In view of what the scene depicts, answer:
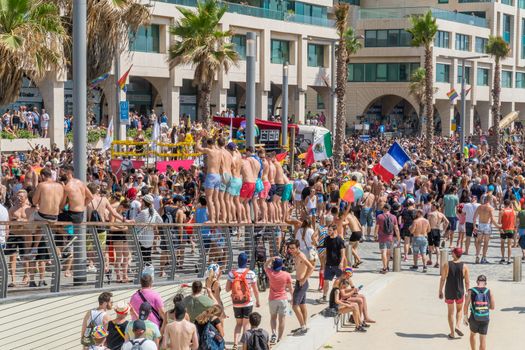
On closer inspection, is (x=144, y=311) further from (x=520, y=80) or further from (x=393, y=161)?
(x=520, y=80)

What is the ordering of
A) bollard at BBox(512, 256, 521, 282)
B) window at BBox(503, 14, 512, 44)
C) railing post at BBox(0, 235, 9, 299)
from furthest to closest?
window at BBox(503, 14, 512, 44) → bollard at BBox(512, 256, 521, 282) → railing post at BBox(0, 235, 9, 299)

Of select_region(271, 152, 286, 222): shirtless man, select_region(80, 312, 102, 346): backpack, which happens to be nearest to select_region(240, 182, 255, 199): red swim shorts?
select_region(271, 152, 286, 222): shirtless man

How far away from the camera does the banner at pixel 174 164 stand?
93.6ft

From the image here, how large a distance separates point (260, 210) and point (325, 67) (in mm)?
39217

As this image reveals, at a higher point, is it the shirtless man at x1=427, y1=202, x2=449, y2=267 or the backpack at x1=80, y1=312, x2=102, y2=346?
the shirtless man at x1=427, y1=202, x2=449, y2=267

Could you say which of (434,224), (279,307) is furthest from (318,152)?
(279,307)

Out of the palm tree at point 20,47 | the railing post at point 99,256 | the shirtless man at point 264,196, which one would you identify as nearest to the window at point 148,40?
the palm tree at point 20,47

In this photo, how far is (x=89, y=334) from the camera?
11.3 metres

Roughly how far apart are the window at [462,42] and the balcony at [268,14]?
1630 cm

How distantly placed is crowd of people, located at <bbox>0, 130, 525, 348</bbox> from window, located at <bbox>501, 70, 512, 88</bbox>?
47.9m

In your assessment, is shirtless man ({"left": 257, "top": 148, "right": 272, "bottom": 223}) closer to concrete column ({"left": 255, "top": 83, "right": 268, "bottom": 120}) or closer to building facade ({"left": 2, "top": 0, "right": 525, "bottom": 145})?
building facade ({"left": 2, "top": 0, "right": 525, "bottom": 145})

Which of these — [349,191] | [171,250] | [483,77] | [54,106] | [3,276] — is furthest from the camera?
[483,77]

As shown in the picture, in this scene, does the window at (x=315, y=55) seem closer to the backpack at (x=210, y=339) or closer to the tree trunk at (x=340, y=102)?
the tree trunk at (x=340, y=102)

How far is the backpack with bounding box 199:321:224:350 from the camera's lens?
38.6 ft
